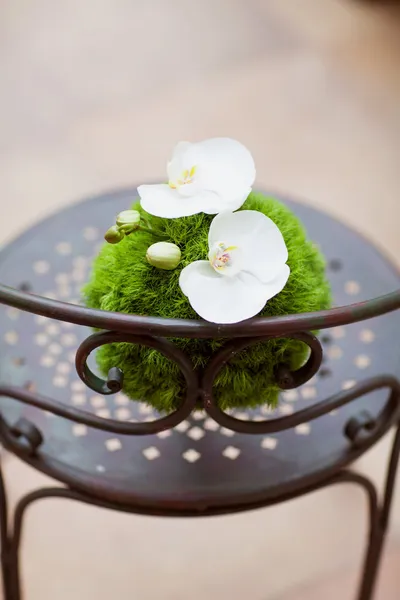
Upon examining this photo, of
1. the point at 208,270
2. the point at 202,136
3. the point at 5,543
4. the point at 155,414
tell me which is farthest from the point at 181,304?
the point at 202,136

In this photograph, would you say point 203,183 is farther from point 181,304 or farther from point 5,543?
point 5,543

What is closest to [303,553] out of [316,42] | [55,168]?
[55,168]

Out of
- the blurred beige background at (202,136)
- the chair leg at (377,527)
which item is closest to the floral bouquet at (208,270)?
the chair leg at (377,527)

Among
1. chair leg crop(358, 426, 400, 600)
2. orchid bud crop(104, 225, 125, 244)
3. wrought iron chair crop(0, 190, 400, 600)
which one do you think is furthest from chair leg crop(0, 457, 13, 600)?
chair leg crop(358, 426, 400, 600)

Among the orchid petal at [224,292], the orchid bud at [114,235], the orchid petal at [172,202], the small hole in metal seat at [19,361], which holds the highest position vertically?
the orchid petal at [172,202]

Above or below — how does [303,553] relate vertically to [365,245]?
below

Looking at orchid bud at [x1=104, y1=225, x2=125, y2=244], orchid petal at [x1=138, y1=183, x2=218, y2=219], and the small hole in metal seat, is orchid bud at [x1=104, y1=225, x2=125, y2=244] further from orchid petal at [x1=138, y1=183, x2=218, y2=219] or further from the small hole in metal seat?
the small hole in metal seat

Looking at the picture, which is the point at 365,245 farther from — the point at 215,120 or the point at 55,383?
the point at 215,120

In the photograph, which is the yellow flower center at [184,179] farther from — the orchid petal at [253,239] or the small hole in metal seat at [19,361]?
Answer: the small hole in metal seat at [19,361]

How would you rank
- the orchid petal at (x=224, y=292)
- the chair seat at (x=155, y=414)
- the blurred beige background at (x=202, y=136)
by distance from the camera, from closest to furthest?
the orchid petal at (x=224, y=292), the chair seat at (x=155, y=414), the blurred beige background at (x=202, y=136)
